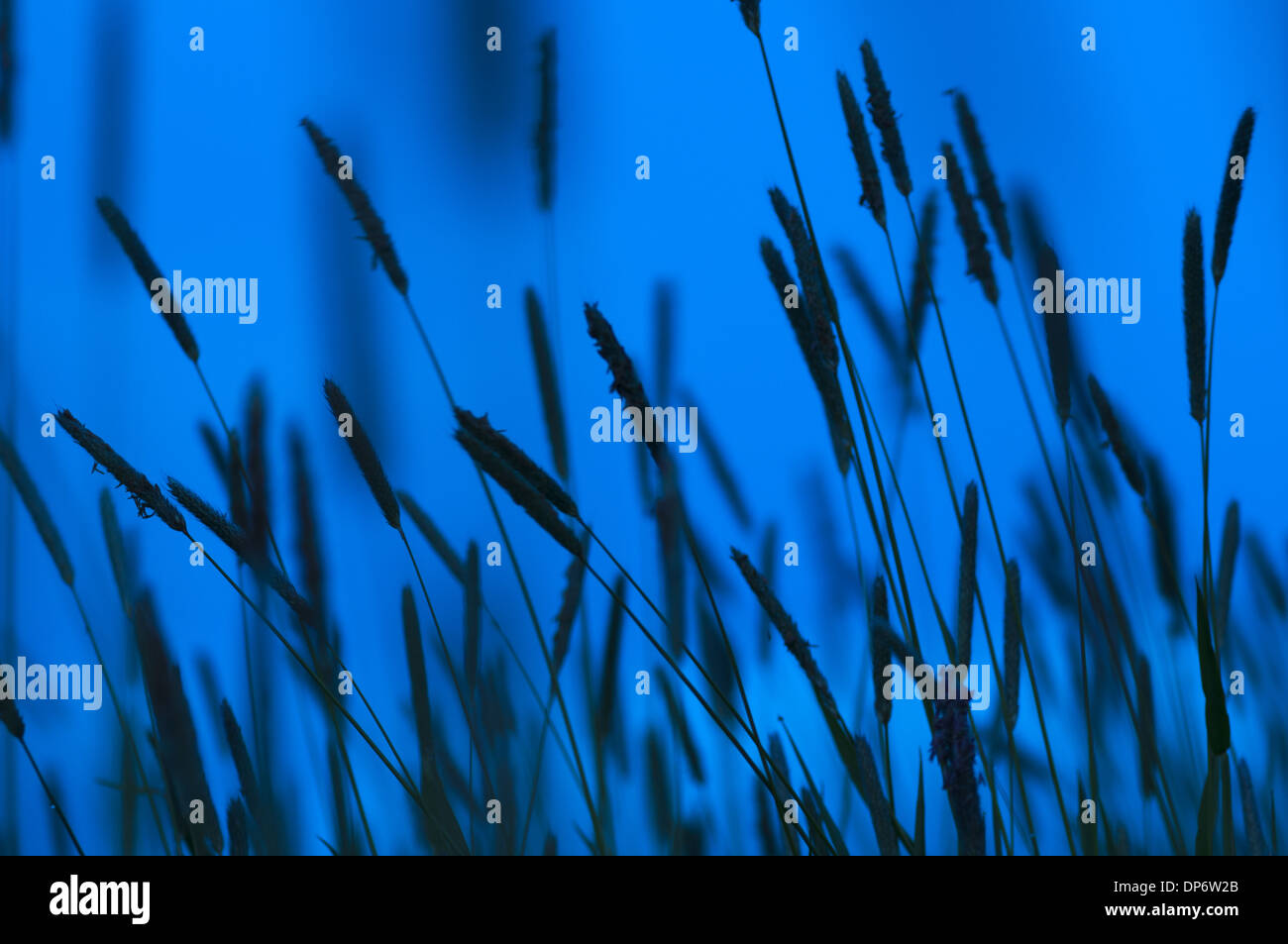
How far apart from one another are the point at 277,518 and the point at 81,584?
261mm

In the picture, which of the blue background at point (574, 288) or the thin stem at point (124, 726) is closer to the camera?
the thin stem at point (124, 726)

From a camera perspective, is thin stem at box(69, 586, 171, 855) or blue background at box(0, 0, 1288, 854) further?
blue background at box(0, 0, 1288, 854)

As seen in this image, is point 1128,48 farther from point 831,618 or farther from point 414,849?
point 414,849

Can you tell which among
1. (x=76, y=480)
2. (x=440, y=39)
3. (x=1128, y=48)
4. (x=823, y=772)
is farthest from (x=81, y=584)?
(x=1128, y=48)

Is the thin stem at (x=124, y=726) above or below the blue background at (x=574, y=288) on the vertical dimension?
below

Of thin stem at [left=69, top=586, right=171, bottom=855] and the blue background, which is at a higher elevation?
the blue background

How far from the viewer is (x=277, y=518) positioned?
110 centimetres

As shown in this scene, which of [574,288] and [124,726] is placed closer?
[124,726]

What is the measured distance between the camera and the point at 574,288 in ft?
3.83

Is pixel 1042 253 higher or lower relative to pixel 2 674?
higher

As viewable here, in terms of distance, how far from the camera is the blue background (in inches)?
44.4

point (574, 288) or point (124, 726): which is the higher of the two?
point (574, 288)

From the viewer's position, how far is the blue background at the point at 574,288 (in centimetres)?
113
